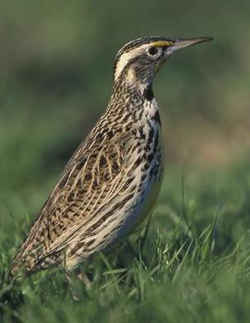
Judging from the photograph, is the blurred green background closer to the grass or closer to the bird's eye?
the grass

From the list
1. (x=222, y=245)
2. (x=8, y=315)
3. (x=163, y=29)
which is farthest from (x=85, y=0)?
(x=8, y=315)

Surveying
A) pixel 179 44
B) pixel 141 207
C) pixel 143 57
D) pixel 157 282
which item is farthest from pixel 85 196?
pixel 179 44

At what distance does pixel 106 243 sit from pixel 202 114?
5.78 meters

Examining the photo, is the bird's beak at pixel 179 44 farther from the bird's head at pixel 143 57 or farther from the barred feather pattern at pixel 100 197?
→ the barred feather pattern at pixel 100 197

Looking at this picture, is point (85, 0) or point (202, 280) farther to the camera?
point (85, 0)

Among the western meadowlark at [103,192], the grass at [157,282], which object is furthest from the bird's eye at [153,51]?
the grass at [157,282]

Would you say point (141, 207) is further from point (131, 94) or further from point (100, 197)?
point (131, 94)

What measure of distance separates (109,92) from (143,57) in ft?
18.7

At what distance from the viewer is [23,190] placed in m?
9.40

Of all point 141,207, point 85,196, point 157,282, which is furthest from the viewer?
point 85,196

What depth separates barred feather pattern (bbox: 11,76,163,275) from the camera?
17.0 ft

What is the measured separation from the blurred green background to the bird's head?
119 centimetres

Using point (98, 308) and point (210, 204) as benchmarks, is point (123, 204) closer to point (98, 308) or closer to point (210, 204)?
point (98, 308)

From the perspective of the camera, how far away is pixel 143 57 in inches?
225
